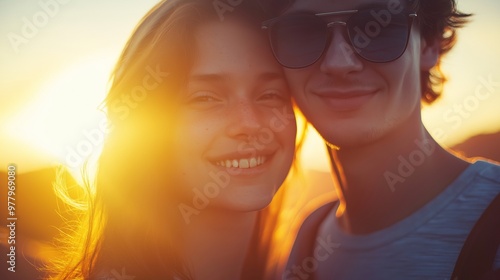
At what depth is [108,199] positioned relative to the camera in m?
2.69

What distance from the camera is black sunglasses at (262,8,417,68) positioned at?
82.8 inches

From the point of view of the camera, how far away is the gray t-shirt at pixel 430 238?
204 centimetres

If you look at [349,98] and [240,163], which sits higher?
[349,98]

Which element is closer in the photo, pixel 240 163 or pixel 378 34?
pixel 378 34

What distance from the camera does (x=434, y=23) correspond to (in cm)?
245

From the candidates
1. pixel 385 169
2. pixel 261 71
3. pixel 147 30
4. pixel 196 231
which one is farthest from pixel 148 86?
pixel 385 169

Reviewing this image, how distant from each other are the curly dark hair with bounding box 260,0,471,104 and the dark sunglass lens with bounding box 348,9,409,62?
156mm

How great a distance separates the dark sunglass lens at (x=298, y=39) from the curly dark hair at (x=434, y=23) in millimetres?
124

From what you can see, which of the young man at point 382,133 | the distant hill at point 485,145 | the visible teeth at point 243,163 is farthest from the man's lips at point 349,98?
the distant hill at point 485,145

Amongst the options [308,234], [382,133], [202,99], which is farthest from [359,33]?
[308,234]

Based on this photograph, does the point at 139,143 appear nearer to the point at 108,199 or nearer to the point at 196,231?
the point at 108,199

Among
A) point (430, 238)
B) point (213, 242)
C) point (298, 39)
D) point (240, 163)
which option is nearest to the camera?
point (430, 238)

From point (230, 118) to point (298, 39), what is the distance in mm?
529

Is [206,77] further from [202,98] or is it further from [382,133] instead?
[382,133]
